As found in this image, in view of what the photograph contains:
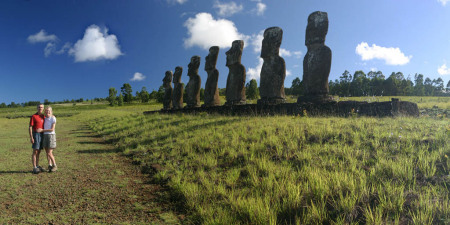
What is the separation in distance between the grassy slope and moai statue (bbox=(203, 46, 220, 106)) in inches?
300

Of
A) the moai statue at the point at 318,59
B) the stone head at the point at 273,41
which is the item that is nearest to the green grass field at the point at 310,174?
the moai statue at the point at 318,59

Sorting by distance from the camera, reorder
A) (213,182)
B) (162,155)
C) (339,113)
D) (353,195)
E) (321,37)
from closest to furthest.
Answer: (353,195), (213,182), (162,155), (339,113), (321,37)

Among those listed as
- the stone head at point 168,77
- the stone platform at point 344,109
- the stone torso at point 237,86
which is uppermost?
the stone head at point 168,77

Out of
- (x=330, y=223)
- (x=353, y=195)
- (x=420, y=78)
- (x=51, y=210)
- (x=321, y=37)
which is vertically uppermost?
(x=420, y=78)

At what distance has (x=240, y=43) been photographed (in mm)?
12273

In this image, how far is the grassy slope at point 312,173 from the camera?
2.37 meters

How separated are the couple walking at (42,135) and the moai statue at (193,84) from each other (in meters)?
10.7

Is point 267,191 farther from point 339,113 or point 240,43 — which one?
point 240,43

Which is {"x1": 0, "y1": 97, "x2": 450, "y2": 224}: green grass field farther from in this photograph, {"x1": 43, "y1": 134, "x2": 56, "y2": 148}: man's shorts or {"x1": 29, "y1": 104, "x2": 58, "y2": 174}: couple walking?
{"x1": 43, "y1": 134, "x2": 56, "y2": 148}: man's shorts

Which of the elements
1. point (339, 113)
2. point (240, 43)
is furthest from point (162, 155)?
point (240, 43)

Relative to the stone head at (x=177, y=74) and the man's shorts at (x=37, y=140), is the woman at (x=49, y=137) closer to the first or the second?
the man's shorts at (x=37, y=140)

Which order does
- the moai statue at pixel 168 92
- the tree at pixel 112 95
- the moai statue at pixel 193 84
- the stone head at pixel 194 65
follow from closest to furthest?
the moai statue at pixel 193 84 → the stone head at pixel 194 65 → the moai statue at pixel 168 92 → the tree at pixel 112 95

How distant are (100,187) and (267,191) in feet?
9.07

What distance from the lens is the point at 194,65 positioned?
16000 millimetres
